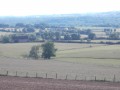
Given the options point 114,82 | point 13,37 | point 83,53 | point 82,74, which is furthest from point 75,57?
point 13,37

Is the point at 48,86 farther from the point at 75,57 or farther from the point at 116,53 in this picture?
the point at 116,53

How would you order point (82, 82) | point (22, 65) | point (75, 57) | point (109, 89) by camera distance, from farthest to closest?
point (75, 57) < point (22, 65) < point (82, 82) < point (109, 89)

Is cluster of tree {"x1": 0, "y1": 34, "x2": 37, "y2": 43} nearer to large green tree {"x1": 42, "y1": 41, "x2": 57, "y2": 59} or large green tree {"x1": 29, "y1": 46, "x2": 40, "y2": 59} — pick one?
large green tree {"x1": 29, "y1": 46, "x2": 40, "y2": 59}

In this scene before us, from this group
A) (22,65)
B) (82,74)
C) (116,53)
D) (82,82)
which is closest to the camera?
(82,82)

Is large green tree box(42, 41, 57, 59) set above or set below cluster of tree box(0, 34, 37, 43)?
above

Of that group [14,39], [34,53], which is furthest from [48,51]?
[14,39]

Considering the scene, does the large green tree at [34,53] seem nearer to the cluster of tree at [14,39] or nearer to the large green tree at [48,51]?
the large green tree at [48,51]

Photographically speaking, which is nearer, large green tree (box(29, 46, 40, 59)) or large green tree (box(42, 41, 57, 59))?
large green tree (box(42, 41, 57, 59))

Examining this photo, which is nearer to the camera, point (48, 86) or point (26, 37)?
point (48, 86)

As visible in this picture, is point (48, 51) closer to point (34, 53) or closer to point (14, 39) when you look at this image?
point (34, 53)

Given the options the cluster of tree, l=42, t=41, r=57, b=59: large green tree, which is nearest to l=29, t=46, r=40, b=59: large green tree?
l=42, t=41, r=57, b=59: large green tree

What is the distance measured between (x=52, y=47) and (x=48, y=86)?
42423mm

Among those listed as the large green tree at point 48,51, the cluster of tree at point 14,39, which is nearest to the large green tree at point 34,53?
the large green tree at point 48,51

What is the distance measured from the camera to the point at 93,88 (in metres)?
29.9
